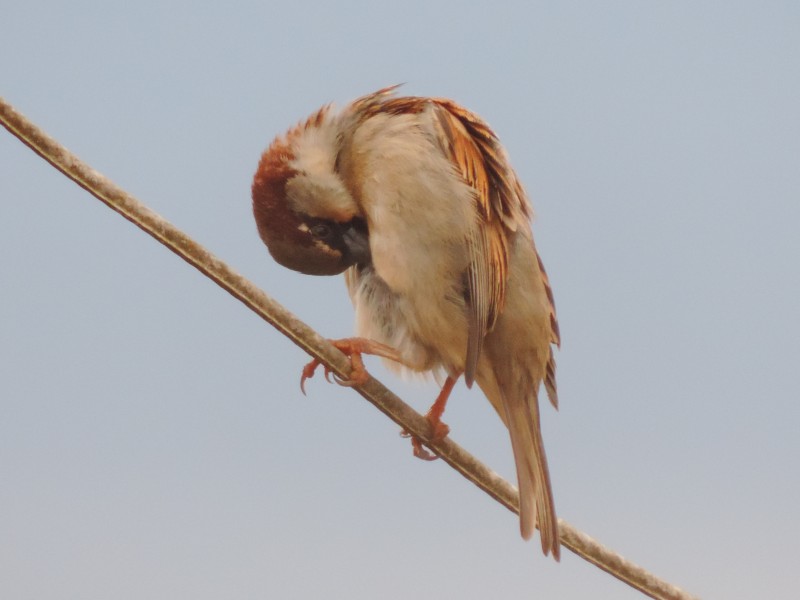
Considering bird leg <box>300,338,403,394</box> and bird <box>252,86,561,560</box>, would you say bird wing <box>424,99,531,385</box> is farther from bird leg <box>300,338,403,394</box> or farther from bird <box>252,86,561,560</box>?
bird leg <box>300,338,403,394</box>

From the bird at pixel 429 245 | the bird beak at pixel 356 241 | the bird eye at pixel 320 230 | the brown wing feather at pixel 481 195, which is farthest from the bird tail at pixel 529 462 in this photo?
the bird eye at pixel 320 230

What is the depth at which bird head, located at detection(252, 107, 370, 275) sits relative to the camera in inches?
133

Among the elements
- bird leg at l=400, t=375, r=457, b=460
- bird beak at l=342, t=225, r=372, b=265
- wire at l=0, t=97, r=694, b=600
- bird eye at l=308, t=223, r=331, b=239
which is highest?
bird beak at l=342, t=225, r=372, b=265

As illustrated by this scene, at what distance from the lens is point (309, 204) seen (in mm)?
3371

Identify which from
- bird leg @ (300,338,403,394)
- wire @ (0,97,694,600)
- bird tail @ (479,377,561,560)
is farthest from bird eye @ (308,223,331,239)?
bird tail @ (479,377,561,560)

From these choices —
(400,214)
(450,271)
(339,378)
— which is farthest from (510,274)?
(339,378)

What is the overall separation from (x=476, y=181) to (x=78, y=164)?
131 centimetres

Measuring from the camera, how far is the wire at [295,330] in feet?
7.80

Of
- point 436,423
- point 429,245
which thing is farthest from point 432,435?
point 429,245

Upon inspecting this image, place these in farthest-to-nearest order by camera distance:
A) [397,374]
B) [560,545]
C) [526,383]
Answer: [397,374], [526,383], [560,545]

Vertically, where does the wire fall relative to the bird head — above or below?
below

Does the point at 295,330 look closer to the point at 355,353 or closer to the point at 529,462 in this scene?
the point at 355,353

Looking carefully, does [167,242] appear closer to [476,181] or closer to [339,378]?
[339,378]

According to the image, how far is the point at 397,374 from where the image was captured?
12.0 feet
